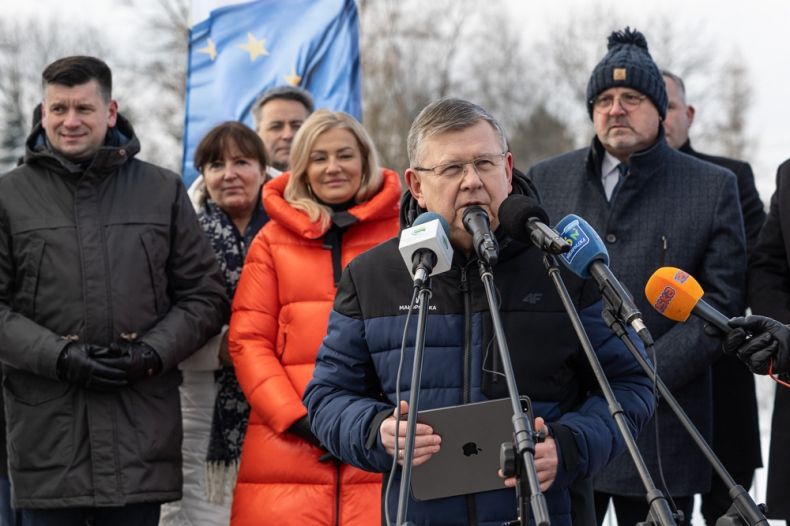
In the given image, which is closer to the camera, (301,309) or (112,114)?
(301,309)

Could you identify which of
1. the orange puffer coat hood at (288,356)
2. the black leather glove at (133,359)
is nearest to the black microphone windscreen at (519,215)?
the orange puffer coat hood at (288,356)

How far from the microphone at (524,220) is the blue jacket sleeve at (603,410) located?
0.43 metres

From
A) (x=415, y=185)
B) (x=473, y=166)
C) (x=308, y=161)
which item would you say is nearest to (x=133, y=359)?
(x=308, y=161)

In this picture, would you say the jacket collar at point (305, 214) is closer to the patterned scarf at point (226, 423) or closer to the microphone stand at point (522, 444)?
the patterned scarf at point (226, 423)

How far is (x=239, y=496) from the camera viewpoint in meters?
4.90

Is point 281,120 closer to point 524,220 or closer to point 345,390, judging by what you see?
point 345,390

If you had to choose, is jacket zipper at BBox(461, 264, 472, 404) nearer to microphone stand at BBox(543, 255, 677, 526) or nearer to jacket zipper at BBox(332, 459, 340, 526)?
microphone stand at BBox(543, 255, 677, 526)

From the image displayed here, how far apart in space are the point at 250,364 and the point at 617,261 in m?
1.66

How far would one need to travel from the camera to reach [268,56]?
7.91 metres

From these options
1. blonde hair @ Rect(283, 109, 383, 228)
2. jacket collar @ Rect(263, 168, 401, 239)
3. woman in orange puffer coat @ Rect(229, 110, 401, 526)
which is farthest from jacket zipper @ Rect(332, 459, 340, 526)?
blonde hair @ Rect(283, 109, 383, 228)

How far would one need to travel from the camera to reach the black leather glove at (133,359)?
15.3 ft

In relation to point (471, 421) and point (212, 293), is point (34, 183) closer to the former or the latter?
point (212, 293)

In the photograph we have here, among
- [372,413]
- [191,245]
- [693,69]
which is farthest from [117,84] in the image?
[372,413]

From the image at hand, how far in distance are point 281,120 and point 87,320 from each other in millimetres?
2212
